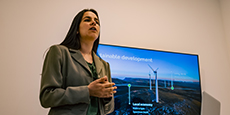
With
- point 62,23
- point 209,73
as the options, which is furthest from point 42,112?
point 209,73

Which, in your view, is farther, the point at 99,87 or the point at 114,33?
the point at 114,33

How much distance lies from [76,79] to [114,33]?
4.45 feet

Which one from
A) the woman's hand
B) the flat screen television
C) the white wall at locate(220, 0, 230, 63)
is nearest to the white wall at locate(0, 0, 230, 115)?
the white wall at locate(220, 0, 230, 63)

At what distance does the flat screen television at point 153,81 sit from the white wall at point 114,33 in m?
0.29

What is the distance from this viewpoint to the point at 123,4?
2.35 metres

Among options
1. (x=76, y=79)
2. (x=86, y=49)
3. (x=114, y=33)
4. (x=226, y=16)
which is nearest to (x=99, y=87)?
(x=76, y=79)

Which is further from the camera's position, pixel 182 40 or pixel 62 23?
pixel 182 40

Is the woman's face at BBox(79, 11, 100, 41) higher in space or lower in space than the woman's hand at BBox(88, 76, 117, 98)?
higher

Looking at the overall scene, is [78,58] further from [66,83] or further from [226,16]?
[226,16]

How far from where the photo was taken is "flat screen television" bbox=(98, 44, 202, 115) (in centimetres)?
180

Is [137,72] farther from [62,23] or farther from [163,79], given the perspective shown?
[62,23]

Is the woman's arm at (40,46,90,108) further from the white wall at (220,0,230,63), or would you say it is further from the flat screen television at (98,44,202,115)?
the white wall at (220,0,230,63)

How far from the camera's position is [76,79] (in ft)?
2.86

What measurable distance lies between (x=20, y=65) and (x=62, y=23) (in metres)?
0.63
